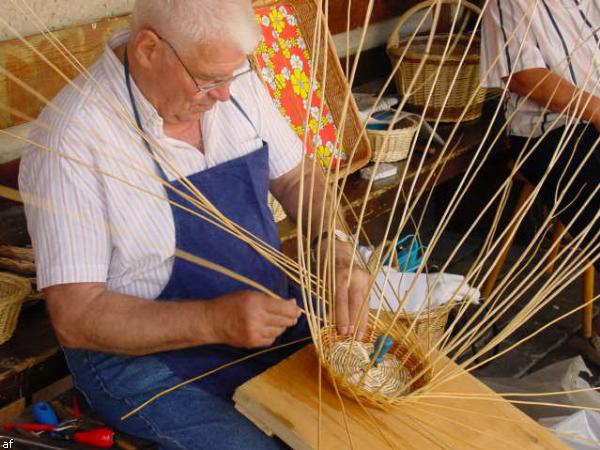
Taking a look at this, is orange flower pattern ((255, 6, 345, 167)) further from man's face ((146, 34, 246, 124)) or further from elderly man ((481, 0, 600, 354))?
man's face ((146, 34, 246, 124))

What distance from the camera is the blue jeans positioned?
5.01ft

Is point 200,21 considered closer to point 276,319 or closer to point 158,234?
point 158,234

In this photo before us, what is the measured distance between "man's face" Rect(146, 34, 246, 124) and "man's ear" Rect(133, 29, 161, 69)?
11 millimetres

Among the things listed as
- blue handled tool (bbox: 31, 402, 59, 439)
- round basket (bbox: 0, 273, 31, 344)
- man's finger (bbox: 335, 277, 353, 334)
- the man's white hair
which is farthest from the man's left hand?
round basket (bbox: 0, 273, 31, 344)

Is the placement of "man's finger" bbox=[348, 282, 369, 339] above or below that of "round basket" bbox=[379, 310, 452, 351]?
above

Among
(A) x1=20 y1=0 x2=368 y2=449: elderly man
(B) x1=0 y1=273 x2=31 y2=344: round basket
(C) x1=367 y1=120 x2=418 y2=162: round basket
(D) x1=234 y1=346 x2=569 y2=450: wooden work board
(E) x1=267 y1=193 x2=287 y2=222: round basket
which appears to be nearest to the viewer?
(D) x1=234 y1=346 x2=569 y2=450: wooden work board

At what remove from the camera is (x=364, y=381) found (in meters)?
1.47

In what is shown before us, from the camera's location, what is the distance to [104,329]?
149 cm

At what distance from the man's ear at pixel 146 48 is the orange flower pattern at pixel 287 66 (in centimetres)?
121

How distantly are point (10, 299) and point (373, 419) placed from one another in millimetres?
1061

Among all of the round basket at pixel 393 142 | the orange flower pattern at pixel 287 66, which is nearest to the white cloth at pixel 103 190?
the orange flower pattern at pixel 287 66

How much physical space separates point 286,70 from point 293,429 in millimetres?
1775

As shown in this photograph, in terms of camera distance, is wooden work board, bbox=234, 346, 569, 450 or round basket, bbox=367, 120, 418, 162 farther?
round basket, bbox=367, 120, 418, 162

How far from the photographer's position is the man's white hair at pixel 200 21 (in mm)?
1455
